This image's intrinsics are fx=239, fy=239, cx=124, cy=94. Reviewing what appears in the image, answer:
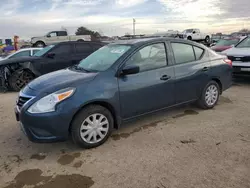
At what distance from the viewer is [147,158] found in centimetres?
322

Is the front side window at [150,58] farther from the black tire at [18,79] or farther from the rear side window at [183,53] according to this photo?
the black tire at [18,79]

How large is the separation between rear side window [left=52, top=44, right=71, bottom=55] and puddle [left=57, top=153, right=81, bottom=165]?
5.46 meters

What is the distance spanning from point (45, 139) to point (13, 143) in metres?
0.95

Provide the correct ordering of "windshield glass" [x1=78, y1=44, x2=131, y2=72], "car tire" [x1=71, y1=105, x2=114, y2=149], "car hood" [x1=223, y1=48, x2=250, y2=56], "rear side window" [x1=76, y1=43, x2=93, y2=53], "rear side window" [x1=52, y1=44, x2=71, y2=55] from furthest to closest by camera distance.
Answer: "rear side window" [x1=76, y1=43, x2=93, y2=53] < "rear side window" [x1=52, y1=44, x2=71, y2=55] < "car hood" [x1=223, y1=48, x2=250, y2=56] < "windshield glass" [x1=78, y1=44, x2=131, y2=72] < "car tire" [x1=71, y1=105, x2=114, y2=149]

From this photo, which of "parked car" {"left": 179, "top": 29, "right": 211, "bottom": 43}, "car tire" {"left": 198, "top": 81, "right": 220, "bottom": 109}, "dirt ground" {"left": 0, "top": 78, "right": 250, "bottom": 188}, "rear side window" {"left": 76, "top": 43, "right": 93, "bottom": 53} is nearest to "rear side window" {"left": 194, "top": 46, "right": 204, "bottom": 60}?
"car tire" {"left": 198, "top": 81, "right": 220, "bottom": 109}

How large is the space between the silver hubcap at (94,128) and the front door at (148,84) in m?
0.37

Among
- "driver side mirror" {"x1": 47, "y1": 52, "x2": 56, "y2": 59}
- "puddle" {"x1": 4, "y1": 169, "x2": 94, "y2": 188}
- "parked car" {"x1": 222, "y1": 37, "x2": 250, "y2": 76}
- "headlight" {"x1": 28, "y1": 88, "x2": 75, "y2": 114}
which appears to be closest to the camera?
"puddle" {"x1": 4, "y1": 169, "x2": 94, "y2": 188}

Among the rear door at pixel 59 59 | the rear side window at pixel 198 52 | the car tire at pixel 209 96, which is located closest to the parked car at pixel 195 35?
the rear door at pixel 59 59

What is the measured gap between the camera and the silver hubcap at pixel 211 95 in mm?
Result: 4992

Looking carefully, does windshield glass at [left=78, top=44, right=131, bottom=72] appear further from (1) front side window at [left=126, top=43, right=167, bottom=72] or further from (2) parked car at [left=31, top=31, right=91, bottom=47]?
(2) parked car at [left=31, top=31, right=91, bottom=47]

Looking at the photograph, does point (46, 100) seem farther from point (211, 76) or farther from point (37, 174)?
point (211, 76)

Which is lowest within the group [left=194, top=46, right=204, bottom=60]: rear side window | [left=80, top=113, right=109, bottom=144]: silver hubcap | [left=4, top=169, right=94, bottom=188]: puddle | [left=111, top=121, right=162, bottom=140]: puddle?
[left=4, top=169, right=94, bottom=188]: puddle

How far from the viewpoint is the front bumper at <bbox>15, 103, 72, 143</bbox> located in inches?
125

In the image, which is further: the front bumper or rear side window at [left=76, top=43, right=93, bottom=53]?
rear side window at [left=76, top=43, right=93, bottom=53]
